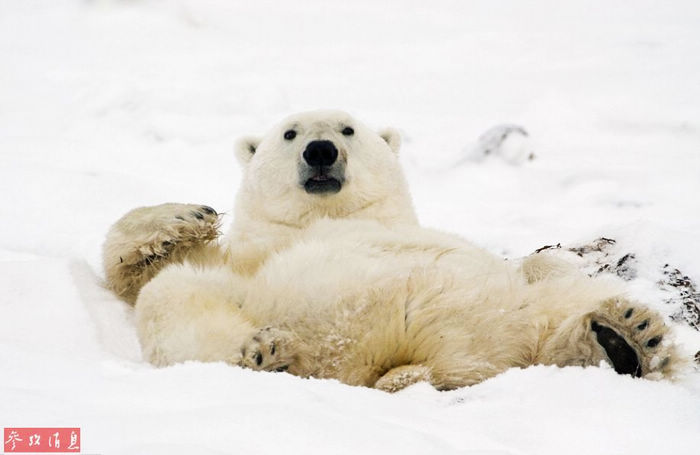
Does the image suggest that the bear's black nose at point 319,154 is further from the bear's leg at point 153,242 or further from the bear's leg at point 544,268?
the bear's leg at point 544,268

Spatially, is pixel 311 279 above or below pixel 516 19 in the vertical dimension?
below

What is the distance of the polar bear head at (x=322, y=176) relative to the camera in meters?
3.34

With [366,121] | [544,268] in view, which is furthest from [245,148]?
[366,121]

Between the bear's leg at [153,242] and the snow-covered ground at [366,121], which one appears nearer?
the snow-covered ground at [366,121]

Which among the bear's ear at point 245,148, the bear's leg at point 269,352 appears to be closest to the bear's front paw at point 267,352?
the bear's leg at point 269,352

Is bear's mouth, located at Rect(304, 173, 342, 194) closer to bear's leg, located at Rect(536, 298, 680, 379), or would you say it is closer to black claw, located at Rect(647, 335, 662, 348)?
bear's leg, located at Rect(536, 298, 680, 379)

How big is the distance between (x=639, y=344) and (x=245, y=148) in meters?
2.38

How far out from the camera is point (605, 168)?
5.88 m

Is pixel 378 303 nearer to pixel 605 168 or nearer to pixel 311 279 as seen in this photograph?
pixel 311 279

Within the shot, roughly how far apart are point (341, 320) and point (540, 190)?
390 centimetres

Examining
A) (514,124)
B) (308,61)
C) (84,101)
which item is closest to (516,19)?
(308,61)

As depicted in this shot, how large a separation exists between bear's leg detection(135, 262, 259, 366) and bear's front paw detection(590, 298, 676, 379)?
929 mm

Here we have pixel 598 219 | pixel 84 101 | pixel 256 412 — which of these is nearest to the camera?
pixel 256 412

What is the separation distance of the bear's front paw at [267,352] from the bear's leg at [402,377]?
0.25 metres
